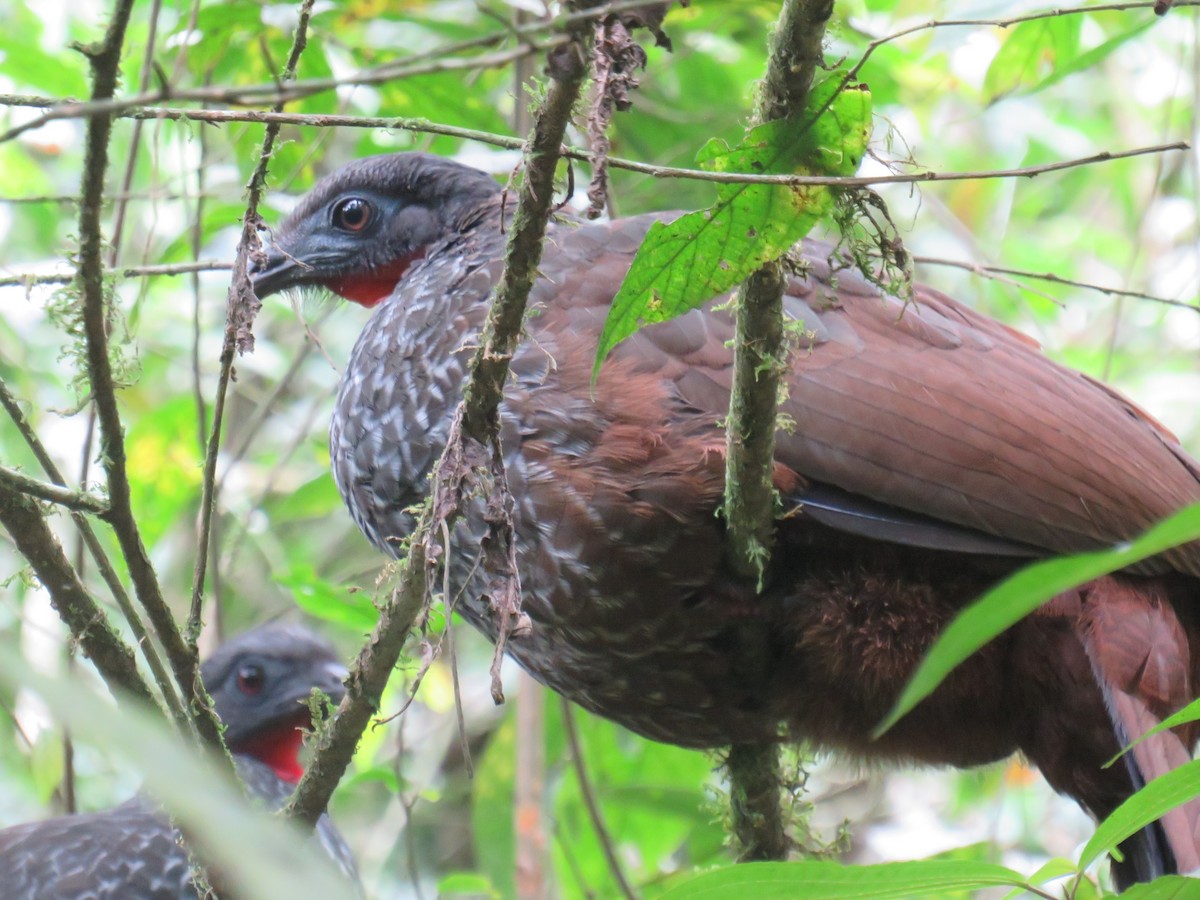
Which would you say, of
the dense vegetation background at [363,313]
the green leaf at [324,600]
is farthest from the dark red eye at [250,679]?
the green leaf at [324,600]

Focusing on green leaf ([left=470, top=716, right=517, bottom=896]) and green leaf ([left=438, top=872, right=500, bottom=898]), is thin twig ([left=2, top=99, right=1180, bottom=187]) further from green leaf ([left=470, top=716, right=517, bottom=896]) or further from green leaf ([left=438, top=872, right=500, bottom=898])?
green leaf ([left=470, top=716, right=517, bottom=896])

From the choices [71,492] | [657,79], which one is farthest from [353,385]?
[657,79]

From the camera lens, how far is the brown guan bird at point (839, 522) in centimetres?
206

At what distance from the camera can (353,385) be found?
2508 millimetres

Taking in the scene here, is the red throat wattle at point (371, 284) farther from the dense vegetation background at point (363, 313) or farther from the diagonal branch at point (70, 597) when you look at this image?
the diagonal branch at point (70, 597)

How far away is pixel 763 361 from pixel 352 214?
1.51 metres

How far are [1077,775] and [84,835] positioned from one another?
7.24 ft

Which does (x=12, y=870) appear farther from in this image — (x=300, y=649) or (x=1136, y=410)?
(x=1136, y=410)

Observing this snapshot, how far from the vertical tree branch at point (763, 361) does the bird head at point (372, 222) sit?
114 centimetres

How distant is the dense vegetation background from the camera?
2.99 m

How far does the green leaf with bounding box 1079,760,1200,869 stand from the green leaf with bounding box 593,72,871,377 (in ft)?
2.27

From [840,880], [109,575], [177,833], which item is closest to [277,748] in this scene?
[177,833]

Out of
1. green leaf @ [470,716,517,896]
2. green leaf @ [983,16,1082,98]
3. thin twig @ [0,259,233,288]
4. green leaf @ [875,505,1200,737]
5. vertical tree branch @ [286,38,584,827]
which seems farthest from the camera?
green leaf @ [470,716,517,896]

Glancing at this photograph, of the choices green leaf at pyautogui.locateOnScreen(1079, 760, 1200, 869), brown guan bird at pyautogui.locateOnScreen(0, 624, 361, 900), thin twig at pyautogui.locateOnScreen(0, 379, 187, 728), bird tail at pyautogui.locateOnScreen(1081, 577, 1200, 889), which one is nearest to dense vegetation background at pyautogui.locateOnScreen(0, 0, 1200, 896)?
thin twig at pyautogui.locateOnScreen(0, 379, 187, 728)
